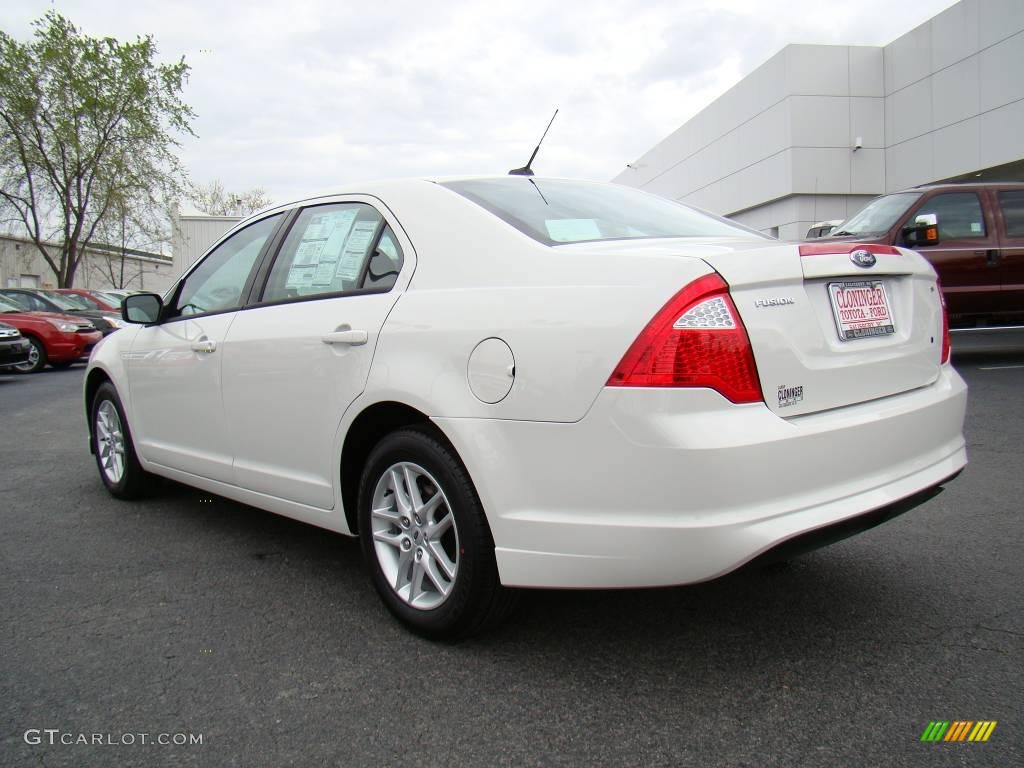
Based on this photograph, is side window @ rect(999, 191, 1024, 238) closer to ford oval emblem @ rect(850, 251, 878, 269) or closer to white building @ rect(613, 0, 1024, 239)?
ford oval emblem @ rect(850, 251, 878, 269)

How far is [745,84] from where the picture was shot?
32.8 meters

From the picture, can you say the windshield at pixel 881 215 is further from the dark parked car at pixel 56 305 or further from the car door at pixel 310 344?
the dark parked car at pixel 56 305

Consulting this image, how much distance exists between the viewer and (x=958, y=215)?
9312 mm

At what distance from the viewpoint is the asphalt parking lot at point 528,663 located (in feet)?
6.98

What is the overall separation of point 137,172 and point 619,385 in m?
35.6

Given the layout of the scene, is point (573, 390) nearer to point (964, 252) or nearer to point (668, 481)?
point (668, 481)

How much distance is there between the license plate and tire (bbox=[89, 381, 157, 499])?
3809 millimetres

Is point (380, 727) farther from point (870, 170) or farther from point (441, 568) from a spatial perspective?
point (870, 170)

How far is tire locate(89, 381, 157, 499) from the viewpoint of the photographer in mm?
4762

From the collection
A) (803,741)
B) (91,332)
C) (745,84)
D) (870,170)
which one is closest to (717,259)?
(803,741)

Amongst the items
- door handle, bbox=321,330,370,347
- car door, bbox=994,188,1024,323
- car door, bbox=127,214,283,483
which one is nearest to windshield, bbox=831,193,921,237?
car door, bbox=994,188,1024,323

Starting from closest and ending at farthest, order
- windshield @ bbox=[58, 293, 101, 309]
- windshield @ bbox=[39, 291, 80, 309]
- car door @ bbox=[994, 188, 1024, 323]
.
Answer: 1. car door @ bbox=[994, 188, 1024, 323]
2. windshield @ bbox=[39, 291, 80, 309]
3. windshield @ bbox=[58, 293, 101, 309]

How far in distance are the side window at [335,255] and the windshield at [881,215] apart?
733 cm

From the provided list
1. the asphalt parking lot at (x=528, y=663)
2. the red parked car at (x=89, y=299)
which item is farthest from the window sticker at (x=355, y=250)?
the red parked car at (x=89, y=299)
